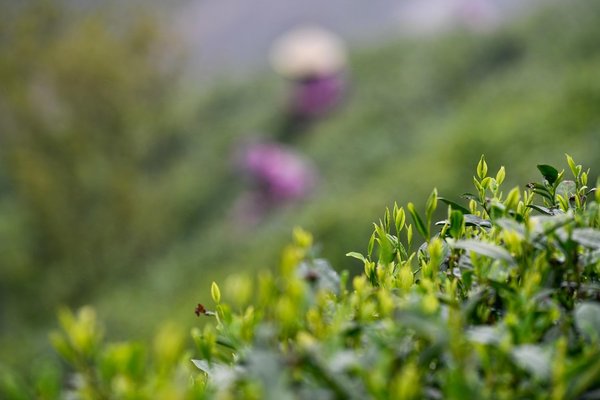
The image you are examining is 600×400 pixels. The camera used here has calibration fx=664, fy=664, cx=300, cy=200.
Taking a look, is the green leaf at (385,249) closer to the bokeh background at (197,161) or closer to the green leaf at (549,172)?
the green leaf at (549,172)

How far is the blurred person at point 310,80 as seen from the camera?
37.5ft

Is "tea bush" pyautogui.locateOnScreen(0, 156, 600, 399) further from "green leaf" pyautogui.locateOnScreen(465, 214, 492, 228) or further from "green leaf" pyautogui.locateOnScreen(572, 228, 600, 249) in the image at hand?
"green leaf" pyautogui.locateOnScreen(465, 214, 492, 228)

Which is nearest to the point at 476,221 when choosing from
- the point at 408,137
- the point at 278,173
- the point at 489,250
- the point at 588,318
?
the point at 489,250

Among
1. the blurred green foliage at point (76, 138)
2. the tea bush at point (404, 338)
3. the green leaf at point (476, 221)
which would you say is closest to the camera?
the tea bush at point (404, 338)

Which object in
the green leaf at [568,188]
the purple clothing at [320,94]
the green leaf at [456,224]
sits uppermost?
the purple clothing at [320,94]

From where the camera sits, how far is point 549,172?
1.36 meters

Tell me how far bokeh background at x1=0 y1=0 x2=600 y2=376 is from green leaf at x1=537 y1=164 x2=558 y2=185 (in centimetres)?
447

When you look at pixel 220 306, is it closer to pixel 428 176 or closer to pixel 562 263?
pixel 562 263

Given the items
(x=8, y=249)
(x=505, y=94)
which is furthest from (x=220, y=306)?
(x=8, y=249)

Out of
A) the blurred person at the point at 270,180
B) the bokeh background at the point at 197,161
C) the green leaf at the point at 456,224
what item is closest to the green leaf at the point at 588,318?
the green leaf at the point at 456,224

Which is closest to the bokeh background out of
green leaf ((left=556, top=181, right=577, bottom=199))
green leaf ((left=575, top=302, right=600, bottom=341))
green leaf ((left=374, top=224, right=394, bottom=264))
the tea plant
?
green leaf ((left=556, top=181, right=577, bottom=199))

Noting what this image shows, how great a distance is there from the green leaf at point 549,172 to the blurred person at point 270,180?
7.87 m

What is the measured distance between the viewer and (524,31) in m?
9.86

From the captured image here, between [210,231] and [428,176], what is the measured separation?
4.37 meters
